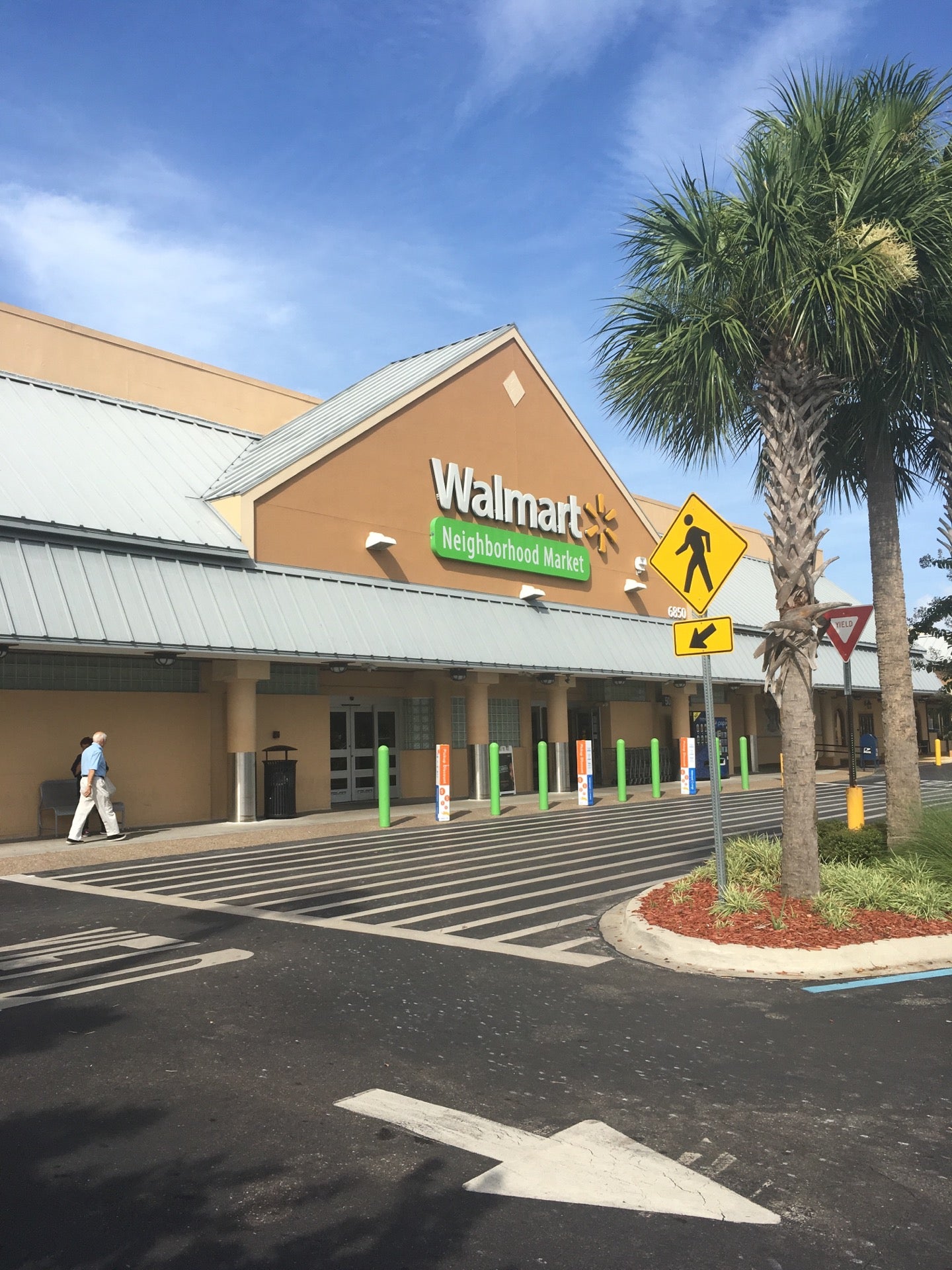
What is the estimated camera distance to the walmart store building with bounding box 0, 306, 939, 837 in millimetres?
17328

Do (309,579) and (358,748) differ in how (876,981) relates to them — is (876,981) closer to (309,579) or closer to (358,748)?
(309,579)

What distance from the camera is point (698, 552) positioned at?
907 centimetres

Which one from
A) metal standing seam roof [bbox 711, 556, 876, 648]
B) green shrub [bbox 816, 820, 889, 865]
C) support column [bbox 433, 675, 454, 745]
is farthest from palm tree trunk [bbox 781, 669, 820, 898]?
metal standing seam roof [bbox 711, 556, 876, 648]

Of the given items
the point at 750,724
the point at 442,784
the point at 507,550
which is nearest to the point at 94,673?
the point at 442,784

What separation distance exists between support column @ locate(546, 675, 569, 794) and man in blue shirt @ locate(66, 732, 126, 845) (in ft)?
40.5

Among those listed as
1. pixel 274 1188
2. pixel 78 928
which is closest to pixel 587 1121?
pixel 274 1188

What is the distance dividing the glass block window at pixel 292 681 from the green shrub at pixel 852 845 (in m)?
12.4

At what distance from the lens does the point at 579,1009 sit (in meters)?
6.60

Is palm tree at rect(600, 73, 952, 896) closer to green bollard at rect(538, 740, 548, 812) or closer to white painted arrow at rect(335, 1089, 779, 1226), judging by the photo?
white painted arrow at rect(335, 1089, 779, 1226)

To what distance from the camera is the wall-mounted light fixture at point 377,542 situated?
21672 millimetres

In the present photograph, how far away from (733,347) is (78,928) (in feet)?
27.6

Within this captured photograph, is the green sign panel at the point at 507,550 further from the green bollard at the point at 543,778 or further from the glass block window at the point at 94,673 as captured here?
the glass block window at the point at 94,673

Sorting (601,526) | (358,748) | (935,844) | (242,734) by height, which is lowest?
(935,844)

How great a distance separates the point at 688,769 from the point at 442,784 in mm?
8454
